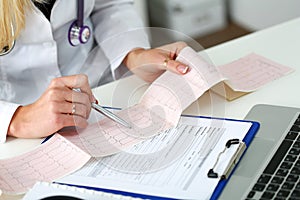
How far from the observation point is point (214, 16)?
2904mm

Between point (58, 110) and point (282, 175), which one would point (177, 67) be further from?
point (282, 175)

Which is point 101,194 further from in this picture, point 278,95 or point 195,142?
point 278,95

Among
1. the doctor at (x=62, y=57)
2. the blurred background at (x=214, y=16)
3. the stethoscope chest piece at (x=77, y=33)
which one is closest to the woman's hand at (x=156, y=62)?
the doctor at (x=62, y=57)

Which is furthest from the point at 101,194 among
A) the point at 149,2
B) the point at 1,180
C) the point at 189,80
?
the point at 149,2

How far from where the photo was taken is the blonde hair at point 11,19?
43.8 inches

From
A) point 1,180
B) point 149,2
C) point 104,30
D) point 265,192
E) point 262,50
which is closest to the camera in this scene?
point 265,192

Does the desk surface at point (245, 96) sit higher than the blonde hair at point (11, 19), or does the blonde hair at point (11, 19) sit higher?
the desk surface at point (245, 96)

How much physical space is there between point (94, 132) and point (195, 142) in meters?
0.17

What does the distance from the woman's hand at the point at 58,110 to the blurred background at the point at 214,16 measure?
1699 mm

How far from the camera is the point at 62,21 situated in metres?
1.27

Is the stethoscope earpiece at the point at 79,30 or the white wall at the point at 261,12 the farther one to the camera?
the white wall at the point at 261,12

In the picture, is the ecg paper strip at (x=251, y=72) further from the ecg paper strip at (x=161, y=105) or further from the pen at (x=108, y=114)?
the pen at (x=108, y=114)

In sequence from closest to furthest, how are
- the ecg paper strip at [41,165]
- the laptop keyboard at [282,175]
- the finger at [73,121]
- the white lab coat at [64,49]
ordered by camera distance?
the laptop keyboard at [282,175]
the ecg paper strip at [41,165]
the finger at [73,121]
the white lab coat at [64,49]

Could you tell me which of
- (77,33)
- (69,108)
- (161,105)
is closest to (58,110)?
(69,108)
